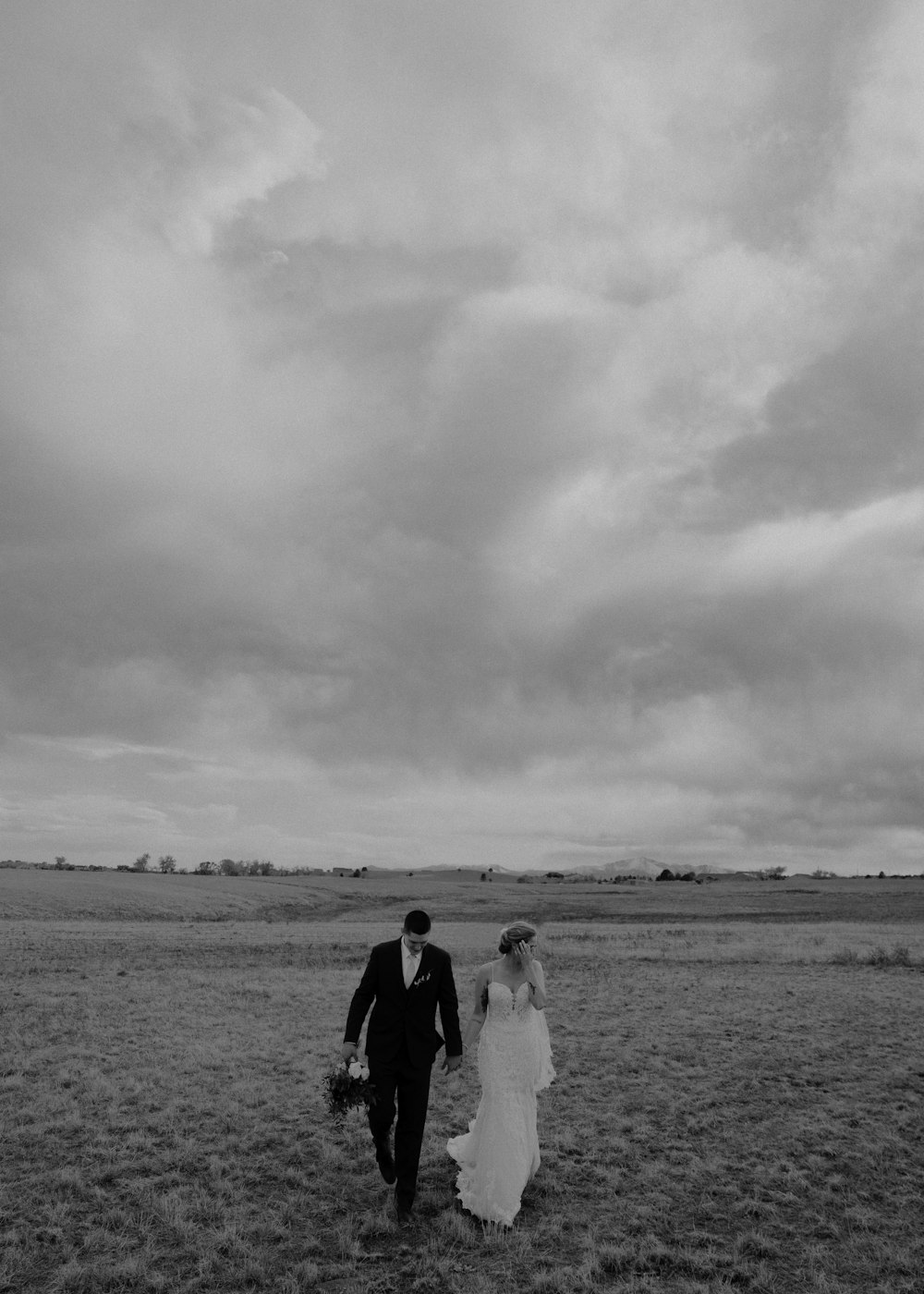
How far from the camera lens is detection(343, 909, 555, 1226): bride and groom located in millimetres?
8734

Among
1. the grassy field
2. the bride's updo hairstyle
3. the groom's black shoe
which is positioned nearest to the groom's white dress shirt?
the bride's updo hairstyle

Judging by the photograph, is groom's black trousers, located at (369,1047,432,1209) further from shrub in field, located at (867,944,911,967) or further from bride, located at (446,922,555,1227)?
shrub in field, located at (867,944,911,967)

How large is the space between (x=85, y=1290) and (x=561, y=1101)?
7880mm

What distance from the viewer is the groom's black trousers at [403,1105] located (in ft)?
28.5

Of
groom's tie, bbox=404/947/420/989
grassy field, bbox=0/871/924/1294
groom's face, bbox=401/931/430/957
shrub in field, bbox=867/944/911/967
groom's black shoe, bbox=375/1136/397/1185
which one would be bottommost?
shrub in field, bbox=867/944/911/967

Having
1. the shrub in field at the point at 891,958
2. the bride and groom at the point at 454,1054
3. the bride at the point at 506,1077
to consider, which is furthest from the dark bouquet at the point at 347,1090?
the shrub in field at the point at 891,958

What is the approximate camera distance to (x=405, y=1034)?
8.97 metres

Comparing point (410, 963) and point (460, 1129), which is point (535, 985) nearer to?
point (410, 963)

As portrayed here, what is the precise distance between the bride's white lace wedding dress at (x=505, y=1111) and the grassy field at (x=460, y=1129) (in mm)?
318

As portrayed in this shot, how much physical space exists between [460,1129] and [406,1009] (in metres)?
4.05

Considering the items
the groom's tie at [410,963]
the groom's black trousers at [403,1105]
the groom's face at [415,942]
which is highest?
the groom's face at [415,942]

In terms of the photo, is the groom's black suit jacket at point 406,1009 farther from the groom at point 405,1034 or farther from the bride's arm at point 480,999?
the bride's arm at point 480,999

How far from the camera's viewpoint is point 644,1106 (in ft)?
42.6

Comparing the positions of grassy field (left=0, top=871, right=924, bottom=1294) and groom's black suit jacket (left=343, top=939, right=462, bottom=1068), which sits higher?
groom's black suit jacket (left=343, top=939, right=462, bottom=1068)
